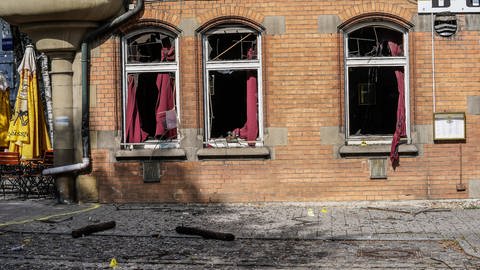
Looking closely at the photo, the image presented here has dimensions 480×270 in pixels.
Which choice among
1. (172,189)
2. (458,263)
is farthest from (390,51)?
(458,263)

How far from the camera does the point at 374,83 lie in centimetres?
1385

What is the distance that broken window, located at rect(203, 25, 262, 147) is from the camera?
13906 mm

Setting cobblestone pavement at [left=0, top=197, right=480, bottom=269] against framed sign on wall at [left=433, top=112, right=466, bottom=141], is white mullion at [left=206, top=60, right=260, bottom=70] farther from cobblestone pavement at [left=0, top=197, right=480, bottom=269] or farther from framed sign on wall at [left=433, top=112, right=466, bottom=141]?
framed sign on wall at [left=433, top=112, right=466, bottom=141]

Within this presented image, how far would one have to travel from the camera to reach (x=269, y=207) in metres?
13.4

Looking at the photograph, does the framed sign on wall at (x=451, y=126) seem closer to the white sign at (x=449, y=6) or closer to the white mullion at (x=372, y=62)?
the white mullion at (x=372, y=62)

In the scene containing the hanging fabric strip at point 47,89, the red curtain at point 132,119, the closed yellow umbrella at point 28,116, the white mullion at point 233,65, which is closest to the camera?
the white mullion at point 233,65

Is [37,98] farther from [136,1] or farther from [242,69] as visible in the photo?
[242,69]

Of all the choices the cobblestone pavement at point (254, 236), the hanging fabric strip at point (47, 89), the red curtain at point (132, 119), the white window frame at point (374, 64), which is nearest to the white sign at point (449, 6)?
the white window frame at point (374, 64)

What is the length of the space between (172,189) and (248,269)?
18.9 ft

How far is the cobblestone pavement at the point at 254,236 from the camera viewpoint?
865 cm

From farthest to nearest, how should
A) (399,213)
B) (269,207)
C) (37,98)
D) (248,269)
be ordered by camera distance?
(37,98)
(269,207)
(399,213)
(248,269)

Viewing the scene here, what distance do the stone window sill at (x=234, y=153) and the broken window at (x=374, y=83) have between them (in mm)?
1631

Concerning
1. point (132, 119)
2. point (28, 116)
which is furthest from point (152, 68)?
point (28, 116)

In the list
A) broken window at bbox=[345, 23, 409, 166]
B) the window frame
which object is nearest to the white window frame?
broken window at bbox=[345, 23, 409, 166]
